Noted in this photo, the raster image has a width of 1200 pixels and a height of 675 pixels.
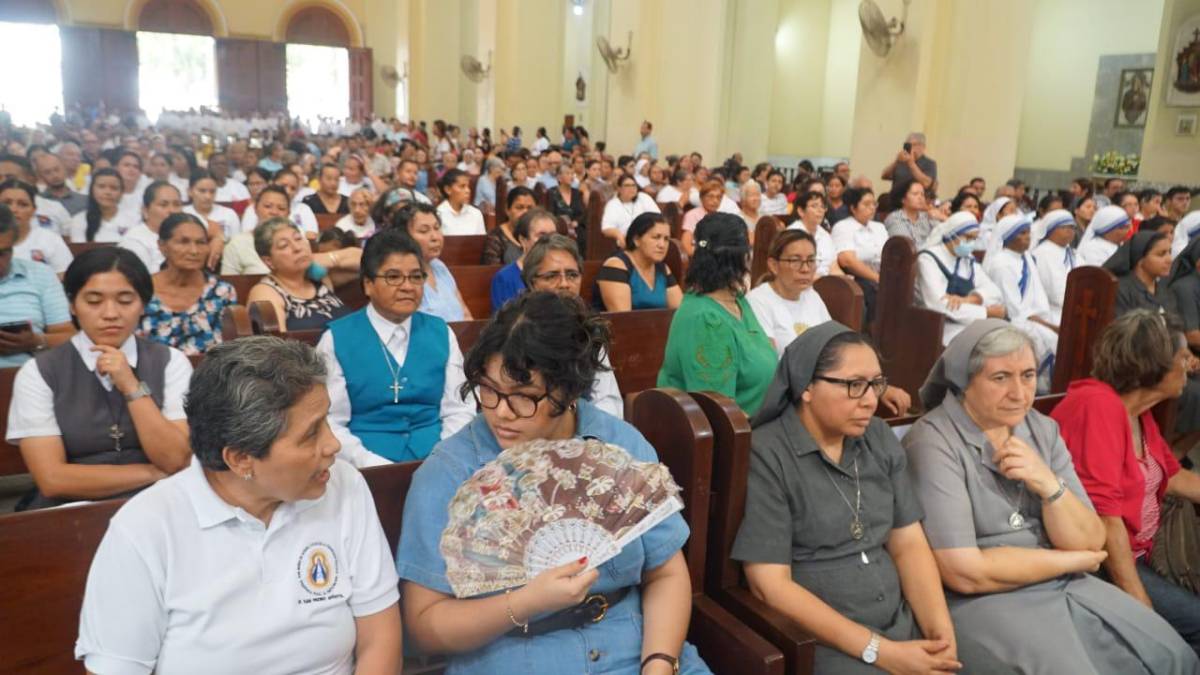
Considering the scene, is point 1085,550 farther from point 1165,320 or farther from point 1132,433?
point 1165,320

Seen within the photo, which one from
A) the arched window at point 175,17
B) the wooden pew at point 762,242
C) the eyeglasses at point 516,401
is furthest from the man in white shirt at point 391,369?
the arched window at point 175,17

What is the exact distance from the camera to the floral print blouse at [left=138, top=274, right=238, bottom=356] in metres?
3.48

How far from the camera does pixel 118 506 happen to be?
179cm

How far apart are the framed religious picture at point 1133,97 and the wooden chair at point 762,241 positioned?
9.64m

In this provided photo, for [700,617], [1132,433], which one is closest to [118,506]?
[700,617]

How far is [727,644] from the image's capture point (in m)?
1.92

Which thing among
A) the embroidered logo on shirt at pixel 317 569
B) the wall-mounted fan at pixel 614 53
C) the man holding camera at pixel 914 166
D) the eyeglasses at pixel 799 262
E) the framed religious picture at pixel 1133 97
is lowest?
the embroidered logo on shirt at pixel 317 569

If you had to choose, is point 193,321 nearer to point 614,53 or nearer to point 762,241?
point 762,241

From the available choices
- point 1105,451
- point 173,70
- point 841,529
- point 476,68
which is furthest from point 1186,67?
point 173,70

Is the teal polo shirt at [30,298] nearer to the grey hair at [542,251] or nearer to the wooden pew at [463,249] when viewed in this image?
the grey hair at [542,251]

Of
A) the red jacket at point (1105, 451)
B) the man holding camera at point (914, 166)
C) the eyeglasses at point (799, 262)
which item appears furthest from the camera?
the man holding camera at point (914, 166)

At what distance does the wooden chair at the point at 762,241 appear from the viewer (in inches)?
258

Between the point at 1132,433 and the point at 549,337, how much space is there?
6.36ft

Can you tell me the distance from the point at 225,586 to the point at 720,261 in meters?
2.03
